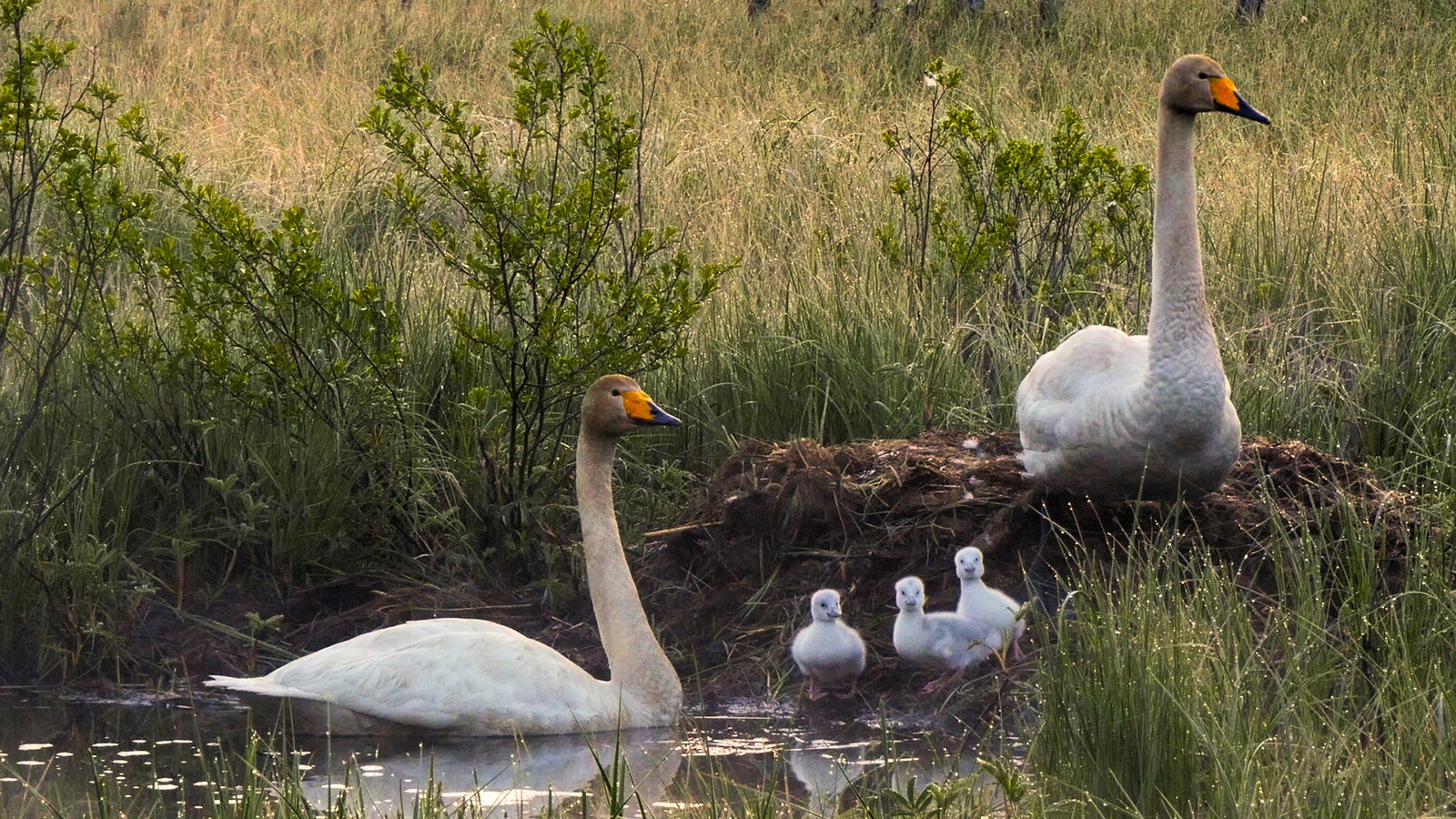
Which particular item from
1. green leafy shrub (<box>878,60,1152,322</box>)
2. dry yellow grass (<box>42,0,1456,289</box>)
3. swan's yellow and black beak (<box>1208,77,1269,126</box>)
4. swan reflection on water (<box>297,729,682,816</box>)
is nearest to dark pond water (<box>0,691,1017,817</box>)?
swan reflection on water (<box>297,729,682,816</box>)

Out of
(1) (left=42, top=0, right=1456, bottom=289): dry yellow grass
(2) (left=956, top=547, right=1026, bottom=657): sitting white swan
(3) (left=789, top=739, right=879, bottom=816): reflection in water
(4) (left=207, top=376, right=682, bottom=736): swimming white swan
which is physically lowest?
(3) (left=789, top=739, right=879, bottom=816): reflection in water

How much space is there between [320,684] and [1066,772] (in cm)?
219

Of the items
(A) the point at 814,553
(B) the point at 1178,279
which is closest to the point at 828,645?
(A) the point at 814,553

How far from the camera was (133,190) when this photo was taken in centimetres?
1052

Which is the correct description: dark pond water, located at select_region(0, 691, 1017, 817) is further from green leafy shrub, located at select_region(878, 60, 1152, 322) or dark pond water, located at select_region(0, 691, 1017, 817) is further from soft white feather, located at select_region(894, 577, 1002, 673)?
green leafy shrub, located at select_region(878, 60, 1152, 322)

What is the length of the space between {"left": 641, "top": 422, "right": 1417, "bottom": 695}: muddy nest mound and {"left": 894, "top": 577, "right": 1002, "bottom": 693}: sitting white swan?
226 millimetres

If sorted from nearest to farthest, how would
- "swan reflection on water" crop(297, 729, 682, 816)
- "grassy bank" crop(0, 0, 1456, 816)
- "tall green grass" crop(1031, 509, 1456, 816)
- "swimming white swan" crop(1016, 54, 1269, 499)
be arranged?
"tall green grass" crop(1031, 509, 1456, 816) → "grassy bank" crop(0, 0, 1456, 816) → "swan reflection on water" crop(297, 729, 682, 816) → "swimming white swan" crop(1016, 54, 1269, 499)

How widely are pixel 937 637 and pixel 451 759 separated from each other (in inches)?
55.8

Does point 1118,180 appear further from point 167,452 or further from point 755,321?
point 167,452

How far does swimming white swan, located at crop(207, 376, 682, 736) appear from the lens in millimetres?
5223

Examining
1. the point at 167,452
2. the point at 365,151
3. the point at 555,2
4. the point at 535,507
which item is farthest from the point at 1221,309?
the point at 555,2

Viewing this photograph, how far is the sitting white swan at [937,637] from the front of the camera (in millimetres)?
5430

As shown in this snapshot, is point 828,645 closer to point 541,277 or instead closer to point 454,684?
point 454,684

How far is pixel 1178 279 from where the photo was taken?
551cm
